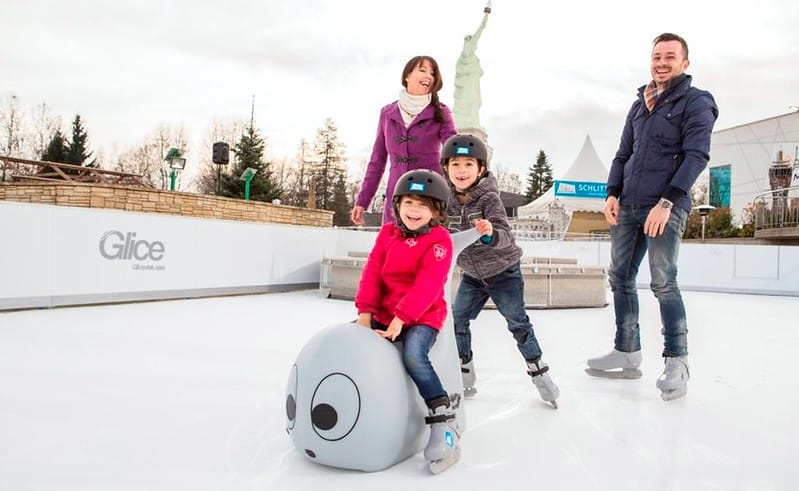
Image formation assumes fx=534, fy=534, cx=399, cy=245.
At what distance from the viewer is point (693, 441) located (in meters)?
2.16

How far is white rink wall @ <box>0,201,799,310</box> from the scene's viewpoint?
233 inches

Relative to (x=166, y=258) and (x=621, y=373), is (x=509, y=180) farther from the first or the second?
(x=621, y=373)

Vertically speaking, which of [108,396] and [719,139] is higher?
[719,139]

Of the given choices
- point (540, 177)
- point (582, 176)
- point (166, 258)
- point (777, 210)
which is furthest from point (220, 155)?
point (540, 177)

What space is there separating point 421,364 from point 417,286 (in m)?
0.28

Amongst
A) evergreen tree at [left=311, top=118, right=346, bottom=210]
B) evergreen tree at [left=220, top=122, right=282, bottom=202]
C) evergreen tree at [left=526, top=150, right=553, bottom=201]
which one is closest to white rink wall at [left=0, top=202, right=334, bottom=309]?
evergreen tree at [left=220, top=122, right=282, bottom=202]

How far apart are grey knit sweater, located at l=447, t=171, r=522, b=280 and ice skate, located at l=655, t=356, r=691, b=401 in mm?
1079

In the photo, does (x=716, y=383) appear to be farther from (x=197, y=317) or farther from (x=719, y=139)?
(x=719, y=139)

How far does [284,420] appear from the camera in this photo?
235 centimetres

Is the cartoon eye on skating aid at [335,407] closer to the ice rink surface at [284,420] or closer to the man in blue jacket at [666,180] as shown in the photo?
the ice rink surface at [284,420]

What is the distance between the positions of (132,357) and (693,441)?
3.33 metres

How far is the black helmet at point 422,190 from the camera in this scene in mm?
1995

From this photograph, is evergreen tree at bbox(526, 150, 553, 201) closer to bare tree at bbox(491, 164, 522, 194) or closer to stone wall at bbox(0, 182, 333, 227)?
bare tree at bbox(491, 164, 522, 194)

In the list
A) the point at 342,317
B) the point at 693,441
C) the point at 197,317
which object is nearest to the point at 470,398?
the point at 693,441
